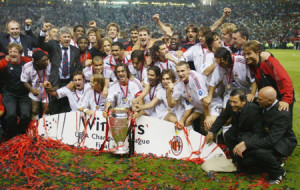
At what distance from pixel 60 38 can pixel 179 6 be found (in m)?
47.4

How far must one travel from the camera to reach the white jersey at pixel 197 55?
5594 millimetres

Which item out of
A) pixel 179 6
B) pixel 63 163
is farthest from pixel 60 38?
pixel 179 6

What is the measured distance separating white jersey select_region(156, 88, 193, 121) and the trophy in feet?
2.99

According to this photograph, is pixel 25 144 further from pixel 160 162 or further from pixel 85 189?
pixel 160 162

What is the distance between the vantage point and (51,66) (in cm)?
568

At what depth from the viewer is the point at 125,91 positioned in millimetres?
5273

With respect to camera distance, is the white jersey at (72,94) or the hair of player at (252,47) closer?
the hair of player at (252,47)

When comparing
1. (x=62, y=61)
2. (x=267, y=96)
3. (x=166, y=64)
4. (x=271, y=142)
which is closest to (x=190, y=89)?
(x=166, y=64)

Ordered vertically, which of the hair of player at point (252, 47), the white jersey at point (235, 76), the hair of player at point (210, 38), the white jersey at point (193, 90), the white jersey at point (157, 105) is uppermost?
the hair of player at point (210, 38)

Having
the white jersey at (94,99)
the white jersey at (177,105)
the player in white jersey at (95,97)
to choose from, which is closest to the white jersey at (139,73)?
the white jersey at (177,105)

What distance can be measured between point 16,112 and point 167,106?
2713mm

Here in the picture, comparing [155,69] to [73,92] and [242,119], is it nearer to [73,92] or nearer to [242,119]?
[73,92]

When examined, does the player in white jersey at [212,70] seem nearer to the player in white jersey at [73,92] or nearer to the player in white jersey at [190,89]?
the player in white jersey at [190,89]

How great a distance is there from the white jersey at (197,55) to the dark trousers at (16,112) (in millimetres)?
3053
